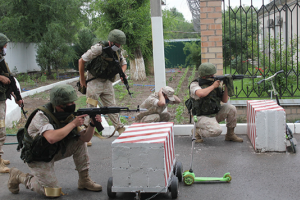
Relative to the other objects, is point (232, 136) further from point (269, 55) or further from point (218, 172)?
point (269, 55)

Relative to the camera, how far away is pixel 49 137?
3.31 metres

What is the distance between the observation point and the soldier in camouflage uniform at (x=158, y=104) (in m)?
5.26

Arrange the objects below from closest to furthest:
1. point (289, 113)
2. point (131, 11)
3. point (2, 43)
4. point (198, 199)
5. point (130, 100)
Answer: point (198, 199)
point (2, 43)
point (289, 113)
point (130, 100)
point (131, 11)

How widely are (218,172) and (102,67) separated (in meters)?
2.51

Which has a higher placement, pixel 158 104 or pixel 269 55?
pixel 269 55

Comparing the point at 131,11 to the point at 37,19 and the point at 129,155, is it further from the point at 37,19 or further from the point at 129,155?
the point at 129,155

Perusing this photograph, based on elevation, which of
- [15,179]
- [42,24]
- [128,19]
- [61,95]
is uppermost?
[42,24]

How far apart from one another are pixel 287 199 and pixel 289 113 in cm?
363

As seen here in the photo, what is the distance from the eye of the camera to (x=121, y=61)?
5.72 meters

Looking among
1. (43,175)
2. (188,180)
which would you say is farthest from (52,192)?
(188,180)

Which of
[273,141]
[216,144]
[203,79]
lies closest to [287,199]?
[273,141]

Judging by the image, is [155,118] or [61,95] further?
[155,118]

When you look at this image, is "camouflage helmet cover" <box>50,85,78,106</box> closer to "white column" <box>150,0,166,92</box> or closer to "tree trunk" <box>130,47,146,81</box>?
"white column" <box>150,0,166,92</box>

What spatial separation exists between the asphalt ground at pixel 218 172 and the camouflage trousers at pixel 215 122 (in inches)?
10.5
